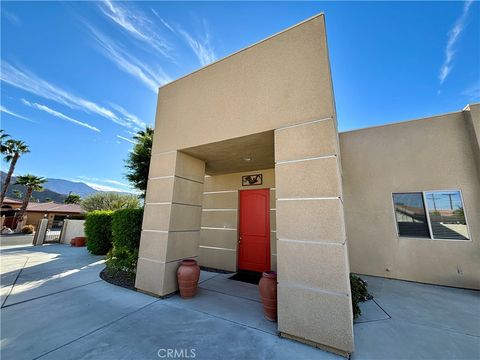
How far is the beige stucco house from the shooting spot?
9.11 feet

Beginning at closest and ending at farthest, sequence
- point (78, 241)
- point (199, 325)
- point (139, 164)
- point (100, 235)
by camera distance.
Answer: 1. point (199, 325)
2. point (100, 235)
3. point (139, 164)
4. point (78, 241)

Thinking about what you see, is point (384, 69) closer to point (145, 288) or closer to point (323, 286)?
point (323, 286)

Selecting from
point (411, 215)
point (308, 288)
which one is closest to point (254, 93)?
point (308, 288)

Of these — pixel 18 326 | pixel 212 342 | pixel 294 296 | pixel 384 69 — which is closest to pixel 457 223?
pixel 384 69

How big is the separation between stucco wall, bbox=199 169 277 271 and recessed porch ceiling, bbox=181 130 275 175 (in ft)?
2.00

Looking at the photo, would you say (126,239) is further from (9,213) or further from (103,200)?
(9,213)

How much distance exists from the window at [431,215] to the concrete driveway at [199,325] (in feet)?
4.88

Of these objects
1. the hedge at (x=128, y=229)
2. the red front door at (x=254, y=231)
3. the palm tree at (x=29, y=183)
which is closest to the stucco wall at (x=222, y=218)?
the red front door at (x=254, y=231)

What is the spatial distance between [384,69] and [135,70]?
921 cm

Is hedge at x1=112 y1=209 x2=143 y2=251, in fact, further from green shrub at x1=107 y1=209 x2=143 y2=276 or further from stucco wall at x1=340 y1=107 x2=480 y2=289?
stucco wall at x1=340 y1=107 x2=480 y2=289

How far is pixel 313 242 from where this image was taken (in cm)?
277

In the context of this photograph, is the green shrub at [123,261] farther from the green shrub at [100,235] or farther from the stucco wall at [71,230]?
the stucco wall at [71,230]

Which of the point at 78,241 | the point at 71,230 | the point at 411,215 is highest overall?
the point at 411,215

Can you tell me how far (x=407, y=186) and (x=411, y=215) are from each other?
904 mm
